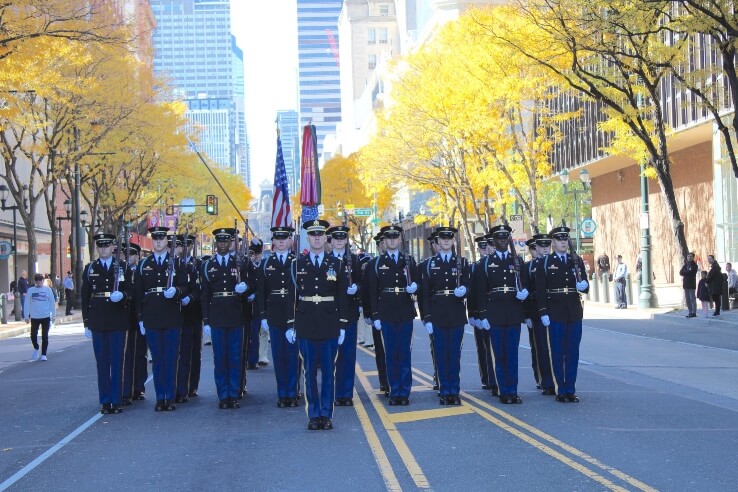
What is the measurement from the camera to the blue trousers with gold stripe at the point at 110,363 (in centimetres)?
1257

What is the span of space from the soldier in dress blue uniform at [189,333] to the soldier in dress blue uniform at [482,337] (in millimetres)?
3560

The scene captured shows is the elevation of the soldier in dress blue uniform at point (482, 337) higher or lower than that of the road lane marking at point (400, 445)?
higher

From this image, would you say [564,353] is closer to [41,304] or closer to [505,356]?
[505,356]

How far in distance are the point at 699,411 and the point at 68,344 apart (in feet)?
64.9

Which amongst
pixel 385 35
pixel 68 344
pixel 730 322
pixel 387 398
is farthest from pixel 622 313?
pixel 385 35

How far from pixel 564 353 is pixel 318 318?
135 inches

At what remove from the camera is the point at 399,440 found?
9.97 meters

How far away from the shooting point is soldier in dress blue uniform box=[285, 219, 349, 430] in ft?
35.8

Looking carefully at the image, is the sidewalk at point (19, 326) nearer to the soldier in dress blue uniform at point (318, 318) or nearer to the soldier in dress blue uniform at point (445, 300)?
the soldier in dress blue uniform at point (445, 300)

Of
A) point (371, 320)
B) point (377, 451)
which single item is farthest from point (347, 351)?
point (377, 451)

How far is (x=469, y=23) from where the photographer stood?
123 ft

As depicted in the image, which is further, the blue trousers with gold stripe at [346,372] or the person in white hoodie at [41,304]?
the person in white hoodie at [41,304]

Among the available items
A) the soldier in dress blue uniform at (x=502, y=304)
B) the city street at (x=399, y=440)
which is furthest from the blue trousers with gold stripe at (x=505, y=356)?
the city street at (x=399, y=440)

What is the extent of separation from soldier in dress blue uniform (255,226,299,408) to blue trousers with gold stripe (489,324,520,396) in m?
2.44
